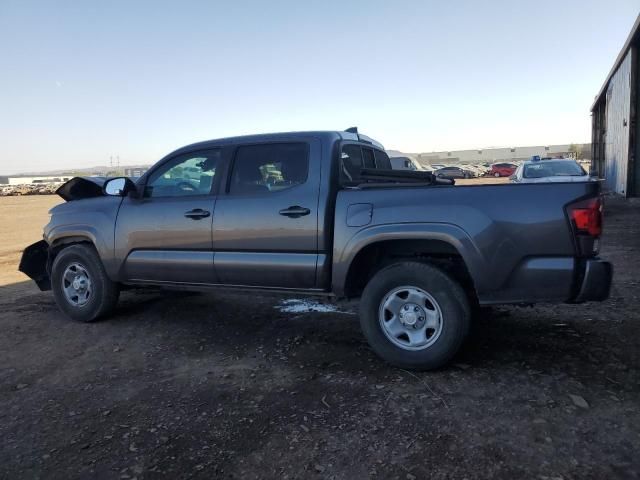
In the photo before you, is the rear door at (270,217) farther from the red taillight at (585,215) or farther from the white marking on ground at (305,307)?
the red taillight at (585,215)

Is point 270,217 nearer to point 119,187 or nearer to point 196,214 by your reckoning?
point 196,214

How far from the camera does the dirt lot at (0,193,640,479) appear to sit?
2768 mm

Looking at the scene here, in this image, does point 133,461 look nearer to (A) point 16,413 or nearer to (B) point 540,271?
(A) point 16,413

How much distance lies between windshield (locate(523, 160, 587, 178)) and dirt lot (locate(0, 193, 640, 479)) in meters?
7.36

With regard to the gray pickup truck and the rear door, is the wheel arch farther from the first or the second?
→ the rear door

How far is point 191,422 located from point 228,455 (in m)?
0.52

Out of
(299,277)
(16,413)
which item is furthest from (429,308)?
(16,413)

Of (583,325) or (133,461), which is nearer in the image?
(133,461)

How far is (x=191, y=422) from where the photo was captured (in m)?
3.29

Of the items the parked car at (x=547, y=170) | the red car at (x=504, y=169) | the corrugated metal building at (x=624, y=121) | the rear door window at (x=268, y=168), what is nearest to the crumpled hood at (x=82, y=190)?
the rear door window at (x=268, y=168)

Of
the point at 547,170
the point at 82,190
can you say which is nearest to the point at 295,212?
the point at 82,190

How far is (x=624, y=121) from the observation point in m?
18.2

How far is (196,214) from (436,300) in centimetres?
236

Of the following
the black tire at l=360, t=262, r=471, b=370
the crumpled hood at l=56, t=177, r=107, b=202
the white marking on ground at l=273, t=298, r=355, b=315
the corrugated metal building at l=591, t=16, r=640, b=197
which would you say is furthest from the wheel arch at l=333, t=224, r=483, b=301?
the corrugated metal building at l=591, t=16, r=640, b=197
